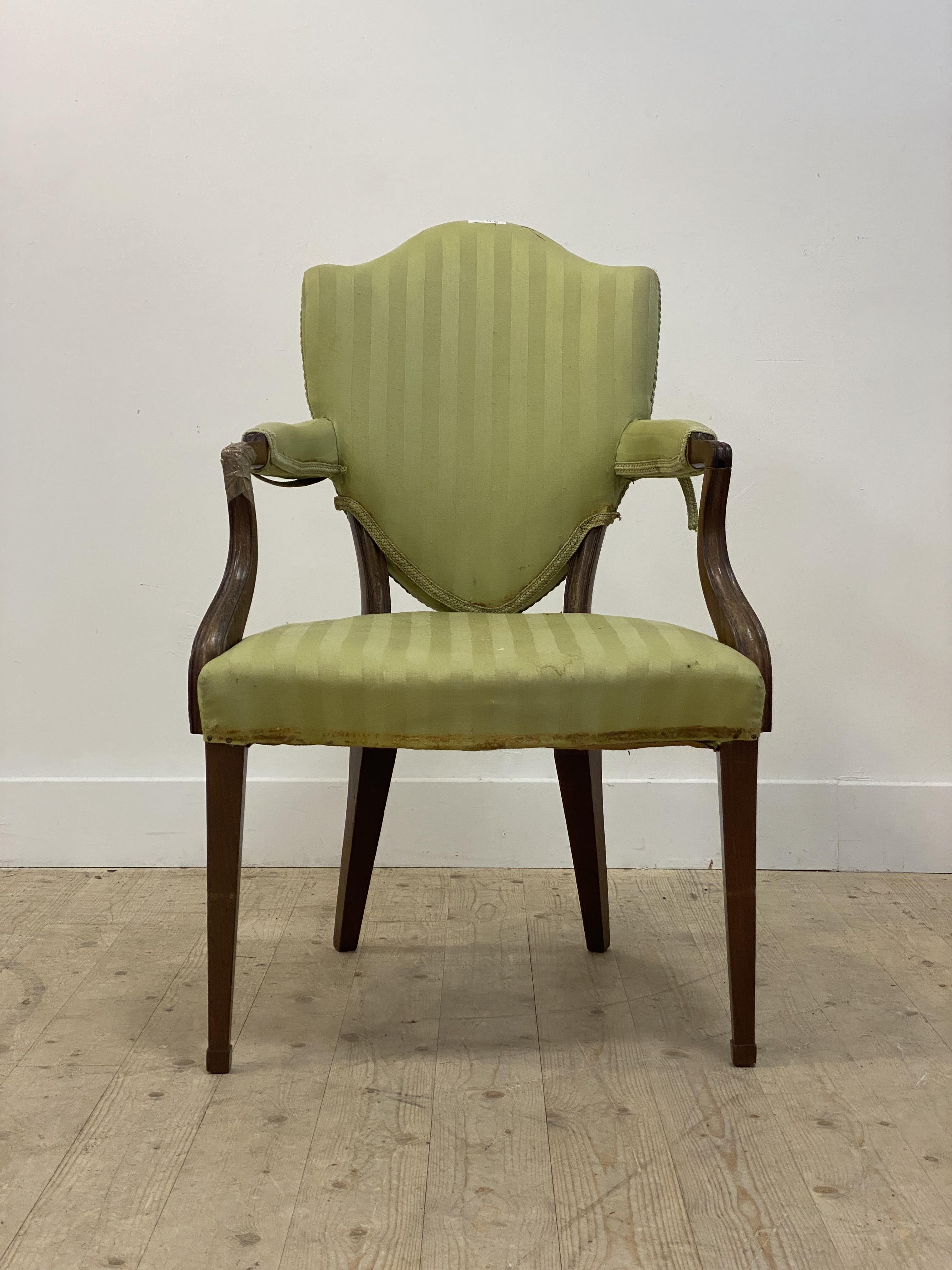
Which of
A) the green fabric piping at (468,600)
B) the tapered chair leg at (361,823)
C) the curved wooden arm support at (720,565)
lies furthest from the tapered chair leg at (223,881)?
the curved wooden arm support at (720,565)

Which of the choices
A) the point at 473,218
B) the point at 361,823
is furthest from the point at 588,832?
the point at 473,218

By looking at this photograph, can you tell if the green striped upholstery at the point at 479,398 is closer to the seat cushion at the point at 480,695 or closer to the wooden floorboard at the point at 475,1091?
the seat cushion at the point at 480,695

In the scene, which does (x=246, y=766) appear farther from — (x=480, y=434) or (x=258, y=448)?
(x=480, y=434)

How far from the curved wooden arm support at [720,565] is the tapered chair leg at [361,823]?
0.52 m

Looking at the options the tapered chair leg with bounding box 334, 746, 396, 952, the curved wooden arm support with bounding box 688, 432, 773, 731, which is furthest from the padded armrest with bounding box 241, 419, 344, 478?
the curved wooden arm support with bounding box 688, 432, 773, 731

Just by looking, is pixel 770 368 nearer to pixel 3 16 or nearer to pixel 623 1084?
pixel 623 1084

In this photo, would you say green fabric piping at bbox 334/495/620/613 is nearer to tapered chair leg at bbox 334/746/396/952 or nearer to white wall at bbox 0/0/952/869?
tapered chair leg at bbox 334/746/396/952

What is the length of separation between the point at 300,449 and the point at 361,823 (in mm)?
539

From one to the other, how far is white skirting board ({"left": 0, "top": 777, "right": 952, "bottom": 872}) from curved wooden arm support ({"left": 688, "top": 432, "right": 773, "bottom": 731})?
93 cm

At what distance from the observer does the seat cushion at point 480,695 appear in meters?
1.31

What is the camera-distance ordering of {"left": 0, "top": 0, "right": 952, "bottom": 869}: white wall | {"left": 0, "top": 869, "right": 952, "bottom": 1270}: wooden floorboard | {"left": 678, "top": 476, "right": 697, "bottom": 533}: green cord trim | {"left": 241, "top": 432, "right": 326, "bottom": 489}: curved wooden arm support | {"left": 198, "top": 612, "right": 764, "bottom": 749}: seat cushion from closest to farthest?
{"left": 0, "top": 869, "right": 952, "bottom": 1270}: wooden floorboard < {"left": 198, "top": 612, "right": 764, "bottom": 749}: seat cushion < {"left": 241, "top": 432, "right": 326, "bottom": 489}: curved wooden arm support < {"left": 678, "top": 476, "right": 697, "bottom": 533}: green cord trim < {"left": 0, "top": 0, "right": 952, "bottom": 869}: white wall

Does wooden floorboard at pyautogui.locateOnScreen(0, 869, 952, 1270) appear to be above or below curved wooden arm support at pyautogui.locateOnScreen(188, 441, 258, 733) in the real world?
below

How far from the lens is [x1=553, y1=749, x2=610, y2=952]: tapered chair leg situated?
173 cm

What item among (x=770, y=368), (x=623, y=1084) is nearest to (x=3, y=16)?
(x=770, y=368)
